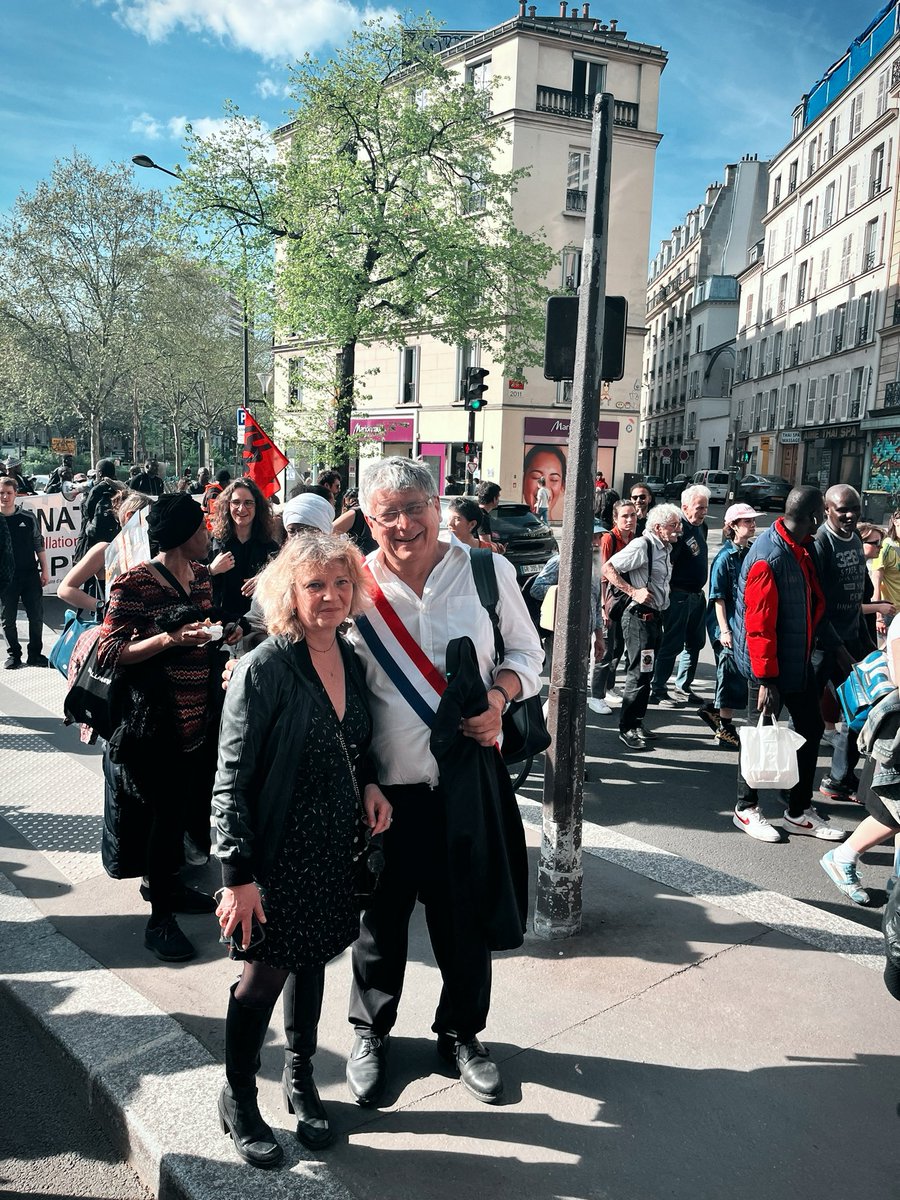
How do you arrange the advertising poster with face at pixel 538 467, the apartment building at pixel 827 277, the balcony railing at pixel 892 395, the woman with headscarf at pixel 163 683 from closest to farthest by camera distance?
the woman with headscarf at pixel 163 683, the balcony railing at pixel 892 395, the advertising poster with face at pixel 538 467, the apartment building at pixel 827 277

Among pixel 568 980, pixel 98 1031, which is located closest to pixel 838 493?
pixel 568 980

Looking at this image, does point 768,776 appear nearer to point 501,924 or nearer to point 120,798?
point 501,924

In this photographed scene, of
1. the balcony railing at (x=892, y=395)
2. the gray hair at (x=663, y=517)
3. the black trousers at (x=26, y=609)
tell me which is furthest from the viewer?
the balcony railing at (x=892, y=395)

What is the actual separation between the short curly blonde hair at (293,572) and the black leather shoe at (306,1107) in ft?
4.28

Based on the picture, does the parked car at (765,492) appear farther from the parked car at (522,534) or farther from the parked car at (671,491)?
the parked car at (522,534)

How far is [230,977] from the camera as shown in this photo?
11.0 ft

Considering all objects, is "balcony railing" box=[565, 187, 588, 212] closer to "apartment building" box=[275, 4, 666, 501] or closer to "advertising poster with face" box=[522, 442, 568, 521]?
"apartment building" box=[275, 4, 666, 501]

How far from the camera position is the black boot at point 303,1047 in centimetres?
251

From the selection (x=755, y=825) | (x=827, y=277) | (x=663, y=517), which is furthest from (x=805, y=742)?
(x=827, y=277)

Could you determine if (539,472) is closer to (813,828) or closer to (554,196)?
(554,196)

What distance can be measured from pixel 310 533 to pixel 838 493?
13.2 ft

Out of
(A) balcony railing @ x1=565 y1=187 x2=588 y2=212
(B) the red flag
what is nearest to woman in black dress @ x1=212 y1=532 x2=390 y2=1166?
(B) the red flag

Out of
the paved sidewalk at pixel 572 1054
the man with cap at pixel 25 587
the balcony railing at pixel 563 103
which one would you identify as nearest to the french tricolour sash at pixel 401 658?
the paved sidewalk at pixel 572 1054

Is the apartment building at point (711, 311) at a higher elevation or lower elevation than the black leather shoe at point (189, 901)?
higher
